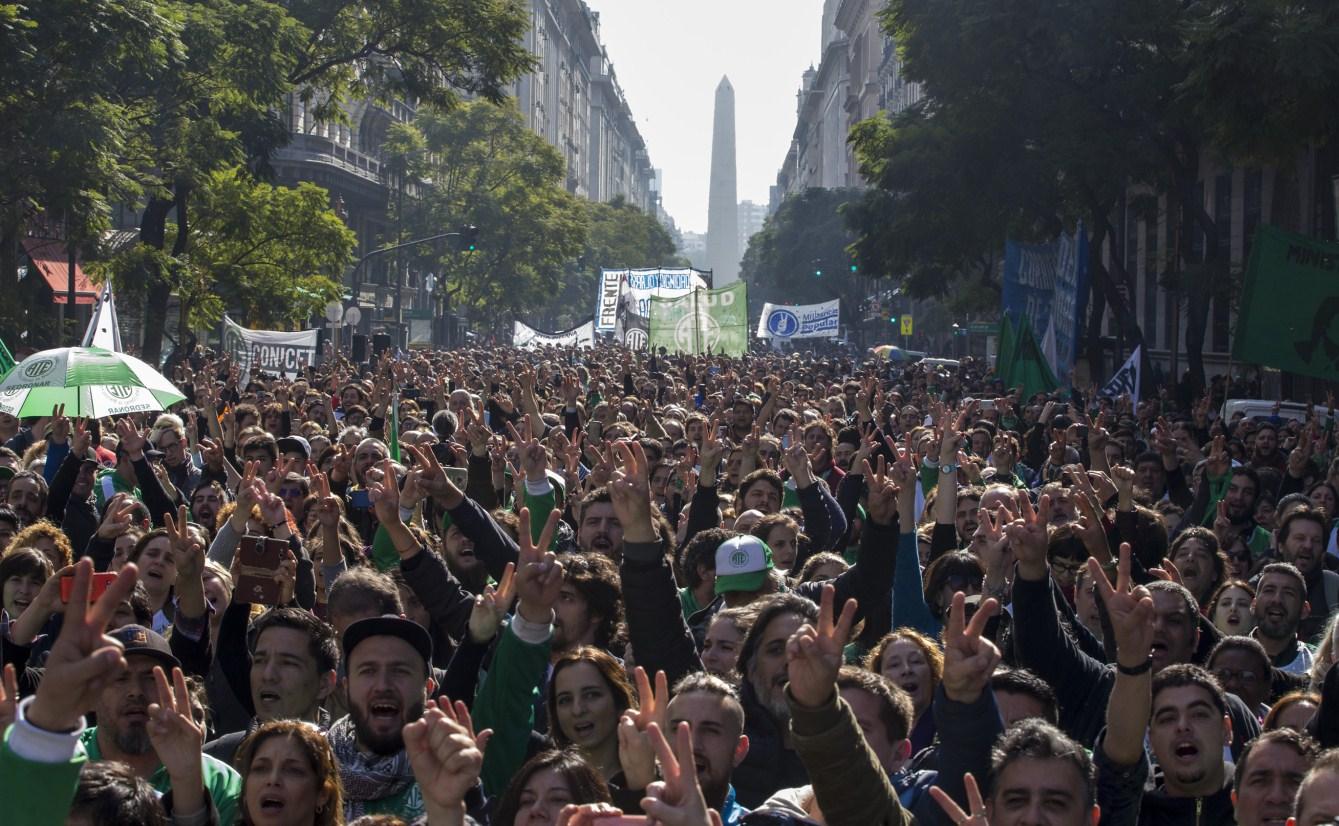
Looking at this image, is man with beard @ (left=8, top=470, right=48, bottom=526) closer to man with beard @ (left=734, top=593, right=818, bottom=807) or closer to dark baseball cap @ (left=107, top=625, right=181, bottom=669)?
dark baseball cap @ (left=107, top=625, right=181, bottom=669)

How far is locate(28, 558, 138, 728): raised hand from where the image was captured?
10.8ft

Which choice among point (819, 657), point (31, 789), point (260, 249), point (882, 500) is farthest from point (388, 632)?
point (260, 249)

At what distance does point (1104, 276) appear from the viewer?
3020 cm

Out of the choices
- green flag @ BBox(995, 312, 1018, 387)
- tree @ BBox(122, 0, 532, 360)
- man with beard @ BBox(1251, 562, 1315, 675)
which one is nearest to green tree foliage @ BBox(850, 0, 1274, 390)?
green flag @ BBox(995, 312, 1018, 387)

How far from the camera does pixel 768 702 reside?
5.49 m

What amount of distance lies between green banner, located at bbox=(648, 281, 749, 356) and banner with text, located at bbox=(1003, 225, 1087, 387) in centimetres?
931

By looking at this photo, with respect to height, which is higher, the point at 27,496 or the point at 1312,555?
the point at 27,496

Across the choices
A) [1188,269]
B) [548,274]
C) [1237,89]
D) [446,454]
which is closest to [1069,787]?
[446,454]

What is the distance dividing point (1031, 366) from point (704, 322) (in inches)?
581

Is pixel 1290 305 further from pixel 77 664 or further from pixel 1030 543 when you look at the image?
pixel 77 664

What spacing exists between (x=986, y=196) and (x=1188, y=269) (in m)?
4.59

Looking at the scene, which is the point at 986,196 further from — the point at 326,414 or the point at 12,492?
the point at 12,492

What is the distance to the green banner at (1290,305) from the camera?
15.3m

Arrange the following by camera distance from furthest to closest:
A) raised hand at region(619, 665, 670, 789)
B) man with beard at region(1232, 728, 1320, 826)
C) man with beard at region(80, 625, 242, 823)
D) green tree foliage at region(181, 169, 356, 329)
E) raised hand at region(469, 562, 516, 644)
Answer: green tree foliage at region(181, 169, 356, 329), raised hand at region(469, 562, 516, 644), man with beard at region(80, 625, 242, 823), man with beard at region(1232, 728, 1320, 826), raised hand at region(619, 665, 670, 789)
